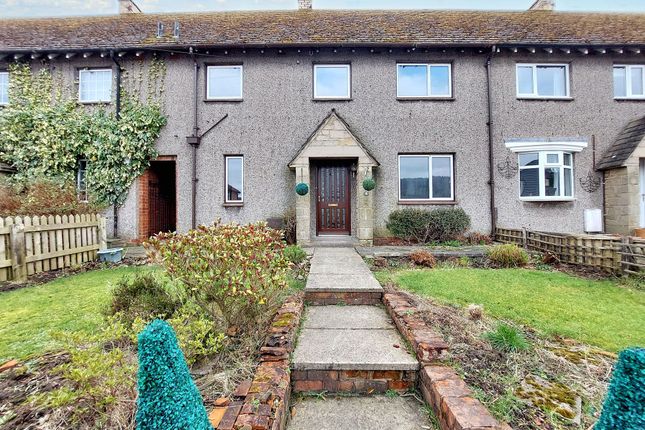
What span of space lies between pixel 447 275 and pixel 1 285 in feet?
27.1

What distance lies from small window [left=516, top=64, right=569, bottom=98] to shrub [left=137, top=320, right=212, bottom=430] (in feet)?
41.2

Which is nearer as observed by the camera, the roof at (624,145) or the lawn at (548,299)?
the lawn at (548,299)

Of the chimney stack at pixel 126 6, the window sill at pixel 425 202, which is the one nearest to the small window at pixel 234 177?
the window sill at pixel 425 202

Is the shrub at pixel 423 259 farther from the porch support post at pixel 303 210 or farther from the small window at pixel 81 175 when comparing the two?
the small window at pixel 81 175

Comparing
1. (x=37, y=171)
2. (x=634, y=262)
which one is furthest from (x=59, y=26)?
Result: (x=634, y=262)

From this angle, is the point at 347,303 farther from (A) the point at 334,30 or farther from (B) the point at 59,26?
(B) the point at 59,26

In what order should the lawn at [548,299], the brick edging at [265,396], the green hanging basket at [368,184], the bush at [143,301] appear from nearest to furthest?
the brick edging at [265,396] < the bush at [143,301] < the lawn at [548,299] < the green hanging basket at [368,184]

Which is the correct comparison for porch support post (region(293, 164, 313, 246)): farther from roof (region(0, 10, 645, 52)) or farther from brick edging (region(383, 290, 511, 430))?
brick edging (region(383, 290, 511, 430))

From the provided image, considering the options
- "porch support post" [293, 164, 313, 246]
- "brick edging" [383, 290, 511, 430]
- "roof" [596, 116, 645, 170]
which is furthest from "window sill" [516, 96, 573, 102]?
"brick edging" [383, 290, 511, 430]

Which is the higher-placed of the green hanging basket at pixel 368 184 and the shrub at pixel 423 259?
the green hanging basket at pixel 368 184

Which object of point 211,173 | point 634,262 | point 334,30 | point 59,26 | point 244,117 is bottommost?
point 634,262

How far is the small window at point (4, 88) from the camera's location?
416 inches

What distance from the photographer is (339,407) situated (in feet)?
8.40

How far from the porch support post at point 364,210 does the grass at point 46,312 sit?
6236mm
